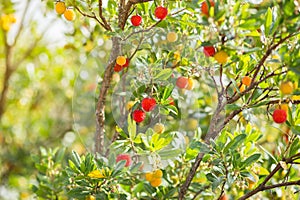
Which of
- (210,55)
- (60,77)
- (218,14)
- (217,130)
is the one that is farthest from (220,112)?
(60,77)

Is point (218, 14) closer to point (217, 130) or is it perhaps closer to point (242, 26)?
point (242, 26)

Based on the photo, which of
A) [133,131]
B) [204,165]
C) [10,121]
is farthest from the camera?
[10,121]

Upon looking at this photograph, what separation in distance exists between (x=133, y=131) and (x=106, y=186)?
0.14 meters

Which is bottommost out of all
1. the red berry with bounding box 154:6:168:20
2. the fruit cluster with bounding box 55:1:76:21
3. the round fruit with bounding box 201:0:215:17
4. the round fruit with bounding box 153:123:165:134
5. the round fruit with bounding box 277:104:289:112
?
the round fruit with bounding box 153:123:165:134

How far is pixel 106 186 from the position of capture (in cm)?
99

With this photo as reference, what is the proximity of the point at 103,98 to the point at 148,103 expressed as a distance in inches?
7.1

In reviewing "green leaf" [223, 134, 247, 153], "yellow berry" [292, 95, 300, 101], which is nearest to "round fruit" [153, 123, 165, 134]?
"green leaf" [223, 134, 247, 153]

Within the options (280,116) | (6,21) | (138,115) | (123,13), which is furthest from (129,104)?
(6,21)

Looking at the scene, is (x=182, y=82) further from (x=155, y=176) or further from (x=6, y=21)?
(x=6, y=21)

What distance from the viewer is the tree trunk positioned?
964 mm

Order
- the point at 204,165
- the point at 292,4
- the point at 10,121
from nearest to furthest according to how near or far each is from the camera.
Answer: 1. the point at 292,4
2. the point at 204,165
3. the point at 10,121

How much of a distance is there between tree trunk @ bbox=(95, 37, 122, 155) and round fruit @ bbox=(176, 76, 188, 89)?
0.12 meters

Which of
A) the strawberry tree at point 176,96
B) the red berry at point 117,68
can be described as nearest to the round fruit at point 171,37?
the strawberry tree at point 176,96

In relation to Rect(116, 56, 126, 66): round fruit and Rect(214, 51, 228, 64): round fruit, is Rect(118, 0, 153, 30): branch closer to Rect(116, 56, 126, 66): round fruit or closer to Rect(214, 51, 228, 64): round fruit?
Rect(116, 56, 126, 66): round fruit
